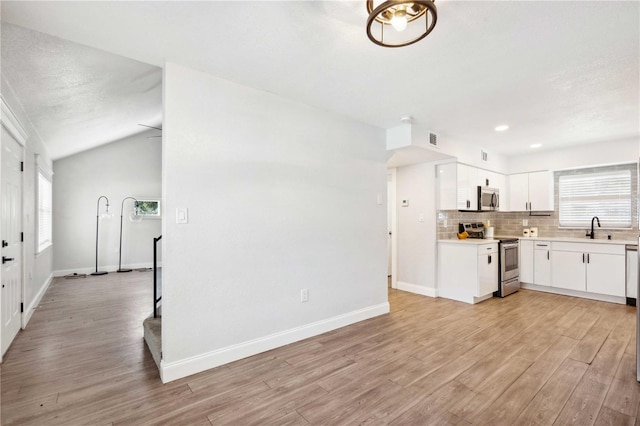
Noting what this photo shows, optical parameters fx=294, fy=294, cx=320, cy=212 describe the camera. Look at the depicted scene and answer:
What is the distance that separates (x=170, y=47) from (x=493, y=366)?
12.0 ft

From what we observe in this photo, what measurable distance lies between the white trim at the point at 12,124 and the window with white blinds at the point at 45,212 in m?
2.16

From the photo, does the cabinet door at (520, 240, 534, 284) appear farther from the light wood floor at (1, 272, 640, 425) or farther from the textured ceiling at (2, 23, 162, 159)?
the textured ceiling at (2, 23, 162, 159)

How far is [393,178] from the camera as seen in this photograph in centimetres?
545

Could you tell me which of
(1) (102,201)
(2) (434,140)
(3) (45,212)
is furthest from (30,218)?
(2) (434,140)

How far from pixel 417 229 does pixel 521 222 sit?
8.29ft

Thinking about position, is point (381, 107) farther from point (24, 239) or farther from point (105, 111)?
point (24, 239)

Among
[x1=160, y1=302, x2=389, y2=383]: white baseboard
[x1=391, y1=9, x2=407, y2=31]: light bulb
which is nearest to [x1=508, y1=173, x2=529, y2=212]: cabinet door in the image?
[x1=160, y1=302, x2=389, y2=383]: white baseboard

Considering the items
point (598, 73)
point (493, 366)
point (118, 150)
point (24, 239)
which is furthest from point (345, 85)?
point (118, 150)

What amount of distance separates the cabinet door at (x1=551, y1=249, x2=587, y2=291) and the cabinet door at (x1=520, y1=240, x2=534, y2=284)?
0.98 feet

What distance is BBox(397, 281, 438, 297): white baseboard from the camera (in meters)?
4.78

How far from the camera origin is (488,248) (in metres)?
4.59

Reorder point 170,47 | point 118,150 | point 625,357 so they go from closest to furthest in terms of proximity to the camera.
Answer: point 170,47 → point 625,357 → point 118,150

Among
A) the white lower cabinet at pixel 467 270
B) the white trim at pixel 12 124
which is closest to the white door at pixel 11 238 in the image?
the white trim at pixel 12 124

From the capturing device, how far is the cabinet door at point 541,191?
17.5ft
